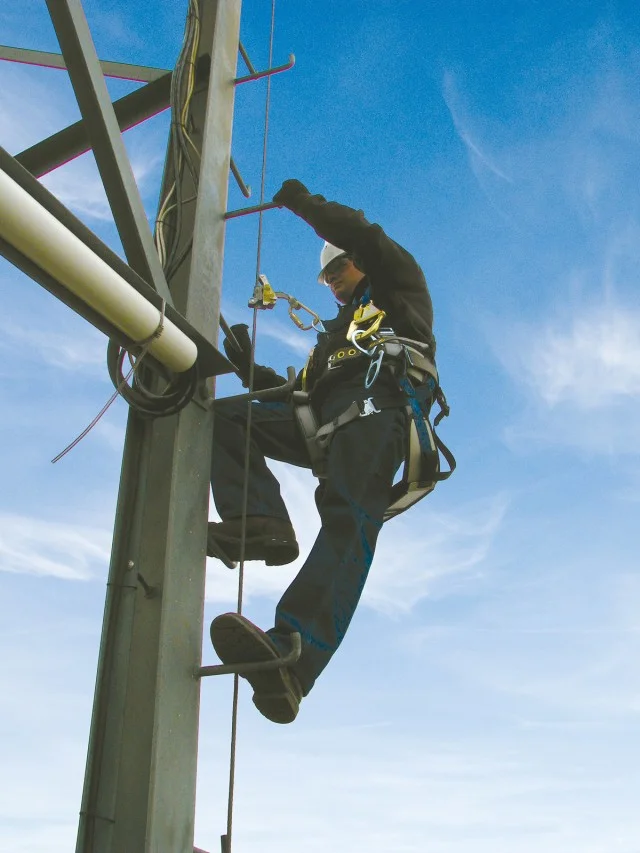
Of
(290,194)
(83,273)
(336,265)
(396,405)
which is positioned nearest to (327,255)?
(336,265)

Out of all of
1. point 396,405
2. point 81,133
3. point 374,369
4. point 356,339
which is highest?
point 81,133

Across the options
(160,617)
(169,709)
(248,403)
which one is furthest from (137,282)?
(169,709)

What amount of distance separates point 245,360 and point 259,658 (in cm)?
184

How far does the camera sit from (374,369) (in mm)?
3791

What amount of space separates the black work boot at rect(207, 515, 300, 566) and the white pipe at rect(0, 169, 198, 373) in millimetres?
694

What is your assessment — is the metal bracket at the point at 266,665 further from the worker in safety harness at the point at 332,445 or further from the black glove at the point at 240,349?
the black glove at the point at 240,349

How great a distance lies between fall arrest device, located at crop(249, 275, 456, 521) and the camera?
3.75m

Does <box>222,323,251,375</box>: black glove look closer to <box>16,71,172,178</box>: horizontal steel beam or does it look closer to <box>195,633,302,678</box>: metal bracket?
<box>16,71,172,178</box>: horizontal steel beam

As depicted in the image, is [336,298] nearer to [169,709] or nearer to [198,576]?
[198,576]

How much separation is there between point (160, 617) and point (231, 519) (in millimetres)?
763

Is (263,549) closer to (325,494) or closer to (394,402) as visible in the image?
(325,494)

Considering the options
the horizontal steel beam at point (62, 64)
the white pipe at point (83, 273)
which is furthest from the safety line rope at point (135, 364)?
the horizontal steel beam at point (62, 64)

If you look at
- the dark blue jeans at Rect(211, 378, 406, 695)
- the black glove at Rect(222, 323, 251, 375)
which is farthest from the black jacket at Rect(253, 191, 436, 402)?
the black glove at Rect(222, 323, 251, 375)

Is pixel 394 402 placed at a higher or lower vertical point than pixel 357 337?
lower
